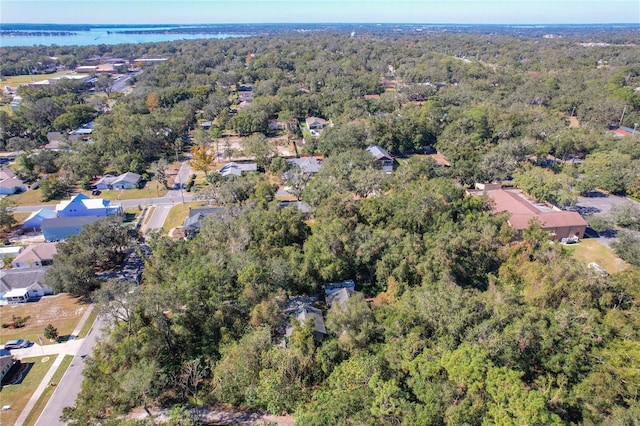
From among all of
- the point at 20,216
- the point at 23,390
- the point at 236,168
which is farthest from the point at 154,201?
the point at 23,390

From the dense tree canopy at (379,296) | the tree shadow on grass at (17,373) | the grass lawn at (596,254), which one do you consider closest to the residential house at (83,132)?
the dense tree canopy at (379,296)

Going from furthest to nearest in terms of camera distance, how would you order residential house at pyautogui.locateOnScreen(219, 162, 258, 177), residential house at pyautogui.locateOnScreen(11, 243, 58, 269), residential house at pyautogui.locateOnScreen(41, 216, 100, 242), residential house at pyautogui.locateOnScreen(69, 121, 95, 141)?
residential house at pyautogui.locateOnScreen(69, 121, 95, 141)
residential house at pyautogui.locateOnScreen(219, 162, 258, 177)
residential house at pyautogui.locateOnScreen(41, 216, 100, 242)
residential house at pyautogui.locateOnScreen(11, 243, 58, 269)

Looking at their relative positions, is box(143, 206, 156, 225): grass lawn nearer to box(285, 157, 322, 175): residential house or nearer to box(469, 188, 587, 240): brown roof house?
box(285, 157, 322, 175): residential house

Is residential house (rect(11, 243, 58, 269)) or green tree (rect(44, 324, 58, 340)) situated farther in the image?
residential house (rect(11, 243, 58, 269))

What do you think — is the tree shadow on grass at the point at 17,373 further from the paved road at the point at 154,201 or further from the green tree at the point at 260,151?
the green tree at the point at 260,151

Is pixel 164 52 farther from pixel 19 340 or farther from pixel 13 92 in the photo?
pixel 19 340

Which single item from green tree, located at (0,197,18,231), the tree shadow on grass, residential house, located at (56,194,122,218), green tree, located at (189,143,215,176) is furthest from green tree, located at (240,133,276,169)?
the tree shadow on grass

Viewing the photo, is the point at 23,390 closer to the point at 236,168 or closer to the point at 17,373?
the point at 17,373
